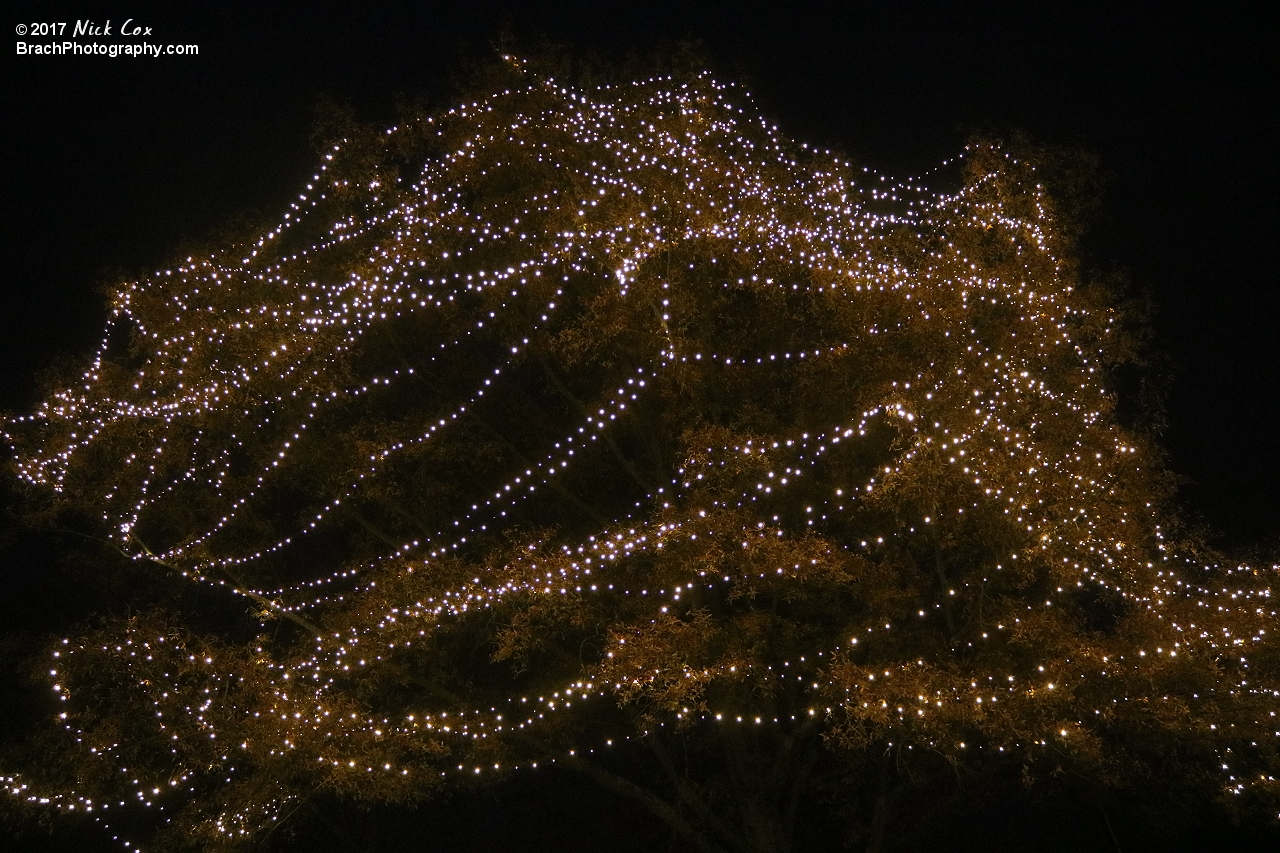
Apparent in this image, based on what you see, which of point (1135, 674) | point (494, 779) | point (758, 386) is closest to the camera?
point (1135, 674)

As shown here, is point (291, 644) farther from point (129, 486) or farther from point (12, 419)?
point (12, 419)

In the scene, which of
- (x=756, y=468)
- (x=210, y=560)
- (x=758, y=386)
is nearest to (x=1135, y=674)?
(x=756, y=468)

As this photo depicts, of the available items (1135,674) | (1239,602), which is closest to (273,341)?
(1135,674)

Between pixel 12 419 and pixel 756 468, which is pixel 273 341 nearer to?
pixel 12 419

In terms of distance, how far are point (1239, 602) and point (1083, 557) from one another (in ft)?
3.53

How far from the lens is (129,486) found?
22.9 ft

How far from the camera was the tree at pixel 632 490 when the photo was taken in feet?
18.5

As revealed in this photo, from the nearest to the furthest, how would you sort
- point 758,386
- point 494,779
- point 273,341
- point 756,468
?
point 756,468 → point 273,341 → point 758,386 → point 494,779

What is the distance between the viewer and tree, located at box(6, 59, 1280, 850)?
5.64 m

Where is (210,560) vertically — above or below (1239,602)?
below

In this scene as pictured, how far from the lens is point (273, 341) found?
21.2 ft

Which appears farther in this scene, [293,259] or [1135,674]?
[293,259]

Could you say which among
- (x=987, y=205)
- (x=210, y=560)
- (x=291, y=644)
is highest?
(x=987, y=205)

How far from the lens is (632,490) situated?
25.9 ft
